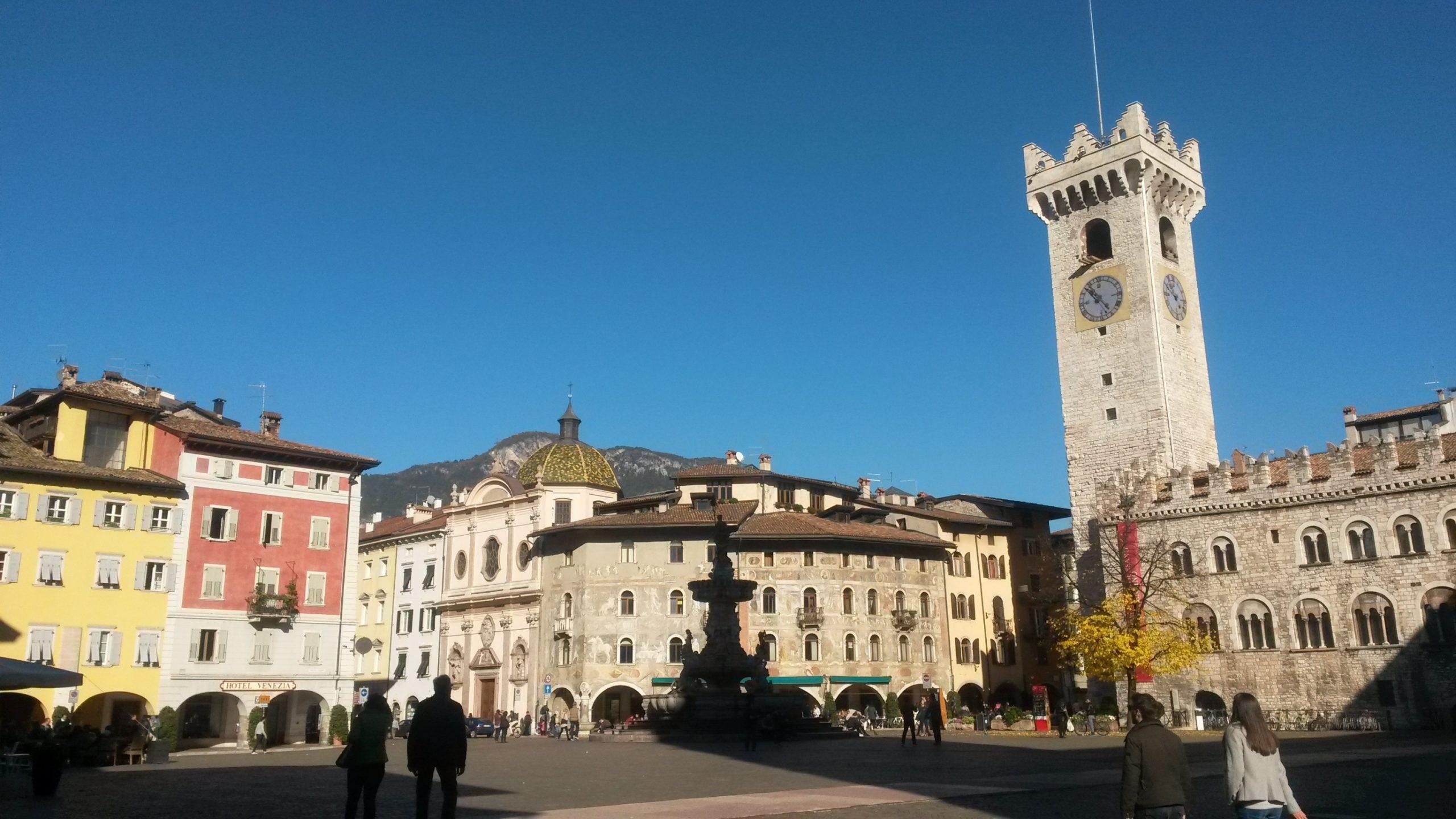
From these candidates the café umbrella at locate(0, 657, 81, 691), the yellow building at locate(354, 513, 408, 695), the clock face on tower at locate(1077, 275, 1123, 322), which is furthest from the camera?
the yellow building at locate(354, 513, 408, 695)

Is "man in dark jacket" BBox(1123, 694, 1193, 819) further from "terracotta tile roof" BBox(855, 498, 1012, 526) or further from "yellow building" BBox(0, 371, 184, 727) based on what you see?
"terracotta tile roof" BBox(855, 498, 1012, 526)

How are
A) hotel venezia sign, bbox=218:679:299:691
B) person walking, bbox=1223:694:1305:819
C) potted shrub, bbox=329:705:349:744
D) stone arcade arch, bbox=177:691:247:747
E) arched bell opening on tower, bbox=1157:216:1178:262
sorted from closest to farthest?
person walking, bbox=1223:694:1305:819, potted shrub, bbox=329:705:349:744, hotel venezia sign, bbox=218:679:299:691, stone arcade arch, bbox=177:691:247:747, arched bell opening on tower, bbox=1157:216:1178:262

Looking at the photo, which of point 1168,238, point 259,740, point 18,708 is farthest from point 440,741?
point 1168,238

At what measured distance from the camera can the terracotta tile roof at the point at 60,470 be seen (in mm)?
40656

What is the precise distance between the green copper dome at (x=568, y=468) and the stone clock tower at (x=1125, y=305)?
2641 cm

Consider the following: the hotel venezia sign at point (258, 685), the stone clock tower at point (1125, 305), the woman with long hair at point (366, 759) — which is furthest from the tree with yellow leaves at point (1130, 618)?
the woman with long hair at point (366, 759)

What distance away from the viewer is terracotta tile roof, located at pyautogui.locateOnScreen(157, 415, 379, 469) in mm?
45938

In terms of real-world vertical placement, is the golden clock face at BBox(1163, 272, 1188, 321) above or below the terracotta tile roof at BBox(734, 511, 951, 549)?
above

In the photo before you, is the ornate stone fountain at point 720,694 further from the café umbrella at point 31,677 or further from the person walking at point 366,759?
the person walking at point 366,759

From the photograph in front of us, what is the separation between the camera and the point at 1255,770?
7.95 meters

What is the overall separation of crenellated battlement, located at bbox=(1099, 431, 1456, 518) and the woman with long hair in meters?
43.8

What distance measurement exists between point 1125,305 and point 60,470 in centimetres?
4881

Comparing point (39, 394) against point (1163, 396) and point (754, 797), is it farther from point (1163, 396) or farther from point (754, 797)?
point (1163, 396)

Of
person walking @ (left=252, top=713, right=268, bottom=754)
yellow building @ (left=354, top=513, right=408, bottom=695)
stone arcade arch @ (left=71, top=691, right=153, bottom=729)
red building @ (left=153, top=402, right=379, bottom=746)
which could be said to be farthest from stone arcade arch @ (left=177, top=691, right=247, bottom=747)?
yellow building @ (left=354, top=513, right=408, bottom=695)
